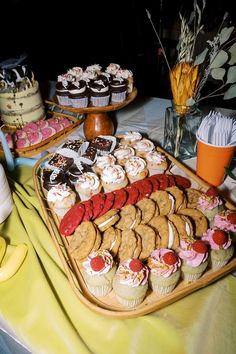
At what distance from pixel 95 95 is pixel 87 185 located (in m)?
0.68

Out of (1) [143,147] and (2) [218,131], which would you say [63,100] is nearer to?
(1) [143,147]

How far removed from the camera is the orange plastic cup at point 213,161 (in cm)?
143

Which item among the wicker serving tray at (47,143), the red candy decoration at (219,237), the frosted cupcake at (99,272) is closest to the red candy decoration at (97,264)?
the frosted cupcake at (99,272)

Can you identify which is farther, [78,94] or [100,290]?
[78,94]

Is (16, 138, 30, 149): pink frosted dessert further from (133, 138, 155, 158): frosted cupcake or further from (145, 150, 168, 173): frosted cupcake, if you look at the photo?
(145, 150, 168, 173): frosted cupcake

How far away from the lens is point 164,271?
102 cm

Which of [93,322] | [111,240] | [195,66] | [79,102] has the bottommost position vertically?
[93,322]

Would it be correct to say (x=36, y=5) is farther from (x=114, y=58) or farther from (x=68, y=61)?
(x=114, y=58)

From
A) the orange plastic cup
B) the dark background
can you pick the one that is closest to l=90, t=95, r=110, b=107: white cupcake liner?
the orange plastic cup

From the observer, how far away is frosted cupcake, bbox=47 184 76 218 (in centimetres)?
137

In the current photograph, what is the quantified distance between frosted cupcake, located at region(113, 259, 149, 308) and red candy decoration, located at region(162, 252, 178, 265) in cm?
8

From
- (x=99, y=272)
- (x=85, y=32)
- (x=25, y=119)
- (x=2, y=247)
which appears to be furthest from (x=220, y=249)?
(x=85, y=32)

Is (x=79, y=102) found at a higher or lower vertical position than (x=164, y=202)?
higher

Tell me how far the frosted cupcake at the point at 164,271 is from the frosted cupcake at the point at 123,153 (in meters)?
0.73
